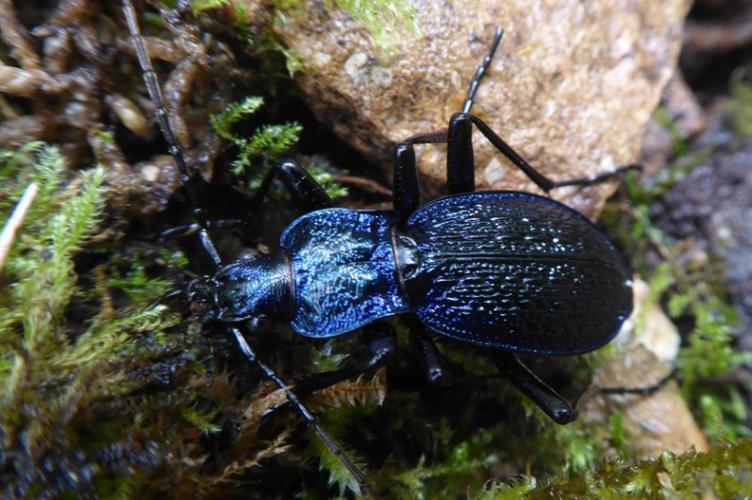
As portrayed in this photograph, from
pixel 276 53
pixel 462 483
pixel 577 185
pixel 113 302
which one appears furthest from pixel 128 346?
pixel 577 185

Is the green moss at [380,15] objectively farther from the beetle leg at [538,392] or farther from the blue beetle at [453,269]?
the beetle leg at [538,392]

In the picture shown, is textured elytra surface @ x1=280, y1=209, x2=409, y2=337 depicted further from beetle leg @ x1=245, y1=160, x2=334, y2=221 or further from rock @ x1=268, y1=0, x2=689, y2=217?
rock @ x1=268, y1=0, x2=689, y2=217

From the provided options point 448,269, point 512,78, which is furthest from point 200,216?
point 512,78

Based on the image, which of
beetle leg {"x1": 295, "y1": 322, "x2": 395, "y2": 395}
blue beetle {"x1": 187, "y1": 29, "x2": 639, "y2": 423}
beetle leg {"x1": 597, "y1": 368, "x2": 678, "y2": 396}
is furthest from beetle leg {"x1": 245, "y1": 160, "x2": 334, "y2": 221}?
Answer: beetle leg {"x1": 597, "y1": 368, "x2": 678, "y2": 396}

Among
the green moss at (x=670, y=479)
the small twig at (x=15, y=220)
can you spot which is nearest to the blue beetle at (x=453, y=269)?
the green moss at (x=670, y=479)

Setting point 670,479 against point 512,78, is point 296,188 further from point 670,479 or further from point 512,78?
point 670,479

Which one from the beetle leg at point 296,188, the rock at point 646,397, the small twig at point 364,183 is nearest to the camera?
the beetle leg at point 296,188
